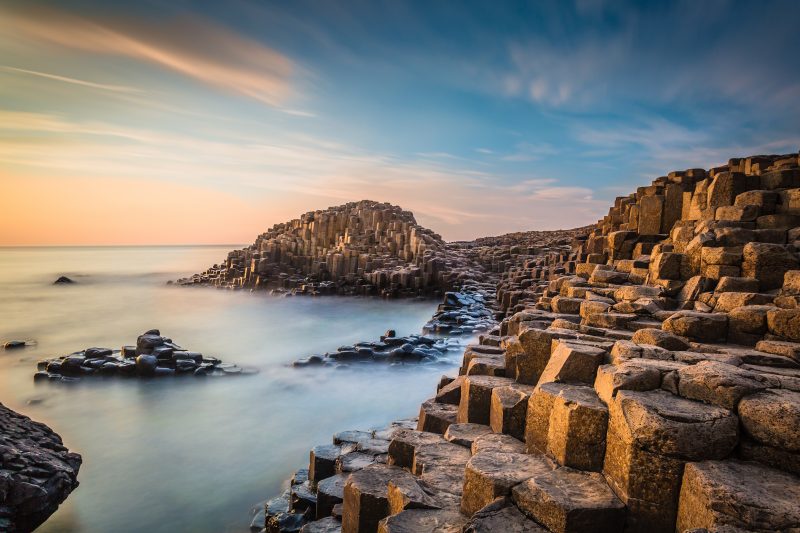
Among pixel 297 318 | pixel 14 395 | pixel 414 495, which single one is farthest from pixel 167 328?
pixel 414 495

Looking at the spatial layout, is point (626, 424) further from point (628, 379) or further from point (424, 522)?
point (424, 522)

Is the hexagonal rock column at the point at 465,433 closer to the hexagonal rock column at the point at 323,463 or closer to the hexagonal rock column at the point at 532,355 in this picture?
the hexagonal rock column at the point at 532,355

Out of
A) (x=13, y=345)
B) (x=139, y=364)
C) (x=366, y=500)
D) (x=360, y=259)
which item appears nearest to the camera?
(x=366, y=500)

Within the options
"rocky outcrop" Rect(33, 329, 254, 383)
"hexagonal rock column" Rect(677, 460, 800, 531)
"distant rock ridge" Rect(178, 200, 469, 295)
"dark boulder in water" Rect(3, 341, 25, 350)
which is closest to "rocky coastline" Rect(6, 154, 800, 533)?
"hexagonal rock column" Rect(677, 460, 800, 531)

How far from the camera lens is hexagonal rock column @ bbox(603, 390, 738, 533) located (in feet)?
8.05

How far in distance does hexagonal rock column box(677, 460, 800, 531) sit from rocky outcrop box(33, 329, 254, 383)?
9618 mm

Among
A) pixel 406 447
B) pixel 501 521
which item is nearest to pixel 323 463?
pixel 406 447

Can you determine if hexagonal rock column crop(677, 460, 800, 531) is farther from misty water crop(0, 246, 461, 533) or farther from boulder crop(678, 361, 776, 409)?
misty water crop(0, 246, 461, 533)

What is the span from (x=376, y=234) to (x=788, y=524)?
30.5 metres

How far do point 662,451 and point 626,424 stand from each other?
0.74ft

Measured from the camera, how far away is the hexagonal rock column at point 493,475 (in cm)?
282

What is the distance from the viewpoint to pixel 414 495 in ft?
10.2

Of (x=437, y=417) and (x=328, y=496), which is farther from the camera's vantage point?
(x=437, y=417)

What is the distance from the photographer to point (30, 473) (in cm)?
456
